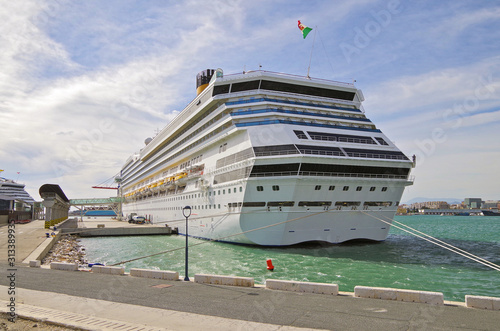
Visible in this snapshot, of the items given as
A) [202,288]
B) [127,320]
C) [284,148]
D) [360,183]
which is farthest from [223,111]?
[127,320]

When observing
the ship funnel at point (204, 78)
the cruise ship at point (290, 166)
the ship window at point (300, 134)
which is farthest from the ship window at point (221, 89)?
the ship funnel at point (204, 78)

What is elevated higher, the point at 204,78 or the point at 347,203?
the point at 204,78

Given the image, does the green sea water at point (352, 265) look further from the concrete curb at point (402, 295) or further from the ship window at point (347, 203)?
the concrete curb at point (402, 295)

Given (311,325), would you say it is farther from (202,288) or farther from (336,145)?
(336,145)

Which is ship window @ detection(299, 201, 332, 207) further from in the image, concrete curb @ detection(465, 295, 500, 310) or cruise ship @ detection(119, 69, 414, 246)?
concrete curb @ detection(465, 295, 500, 310)

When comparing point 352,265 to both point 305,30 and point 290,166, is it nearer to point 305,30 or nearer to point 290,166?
point 290,166

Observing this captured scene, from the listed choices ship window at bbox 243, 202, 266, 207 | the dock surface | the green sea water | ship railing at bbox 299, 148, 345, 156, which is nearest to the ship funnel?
the green sea water

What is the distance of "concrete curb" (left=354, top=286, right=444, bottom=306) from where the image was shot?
9.28m

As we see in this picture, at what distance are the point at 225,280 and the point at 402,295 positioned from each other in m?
5.65

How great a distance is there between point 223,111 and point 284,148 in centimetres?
920

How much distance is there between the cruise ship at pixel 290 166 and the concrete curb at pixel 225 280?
1100cm

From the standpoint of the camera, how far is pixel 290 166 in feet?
78.1

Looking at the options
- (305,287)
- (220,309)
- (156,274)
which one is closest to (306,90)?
(156,274)

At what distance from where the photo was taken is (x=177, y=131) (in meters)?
47.3
